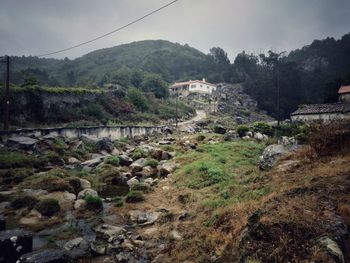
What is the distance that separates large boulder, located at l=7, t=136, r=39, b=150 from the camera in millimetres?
19297

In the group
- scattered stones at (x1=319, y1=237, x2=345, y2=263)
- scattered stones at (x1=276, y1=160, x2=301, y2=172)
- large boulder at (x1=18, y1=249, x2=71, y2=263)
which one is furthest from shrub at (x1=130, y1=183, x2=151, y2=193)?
scattered stones at (x1=319, y1=237, x2=345, y2=263)

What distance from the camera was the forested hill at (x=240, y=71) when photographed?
212ft

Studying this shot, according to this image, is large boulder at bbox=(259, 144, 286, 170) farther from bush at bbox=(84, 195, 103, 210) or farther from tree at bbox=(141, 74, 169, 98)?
tree at bbox=(141, 74, 169, 98)

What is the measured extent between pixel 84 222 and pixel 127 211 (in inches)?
67.7

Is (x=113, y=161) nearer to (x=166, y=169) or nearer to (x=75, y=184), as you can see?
(x=166, y=169)

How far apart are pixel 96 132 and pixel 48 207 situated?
58.5 feet

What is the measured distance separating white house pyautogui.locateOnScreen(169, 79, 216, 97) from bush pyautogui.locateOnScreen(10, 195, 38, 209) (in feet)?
240

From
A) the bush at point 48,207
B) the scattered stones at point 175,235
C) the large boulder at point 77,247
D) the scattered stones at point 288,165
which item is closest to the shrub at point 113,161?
the bush at point 48,207

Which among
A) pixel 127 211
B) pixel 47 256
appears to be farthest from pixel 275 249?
pixel 127 211

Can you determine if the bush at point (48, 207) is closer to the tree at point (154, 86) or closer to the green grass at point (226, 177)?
the green grass at point (226, 177)

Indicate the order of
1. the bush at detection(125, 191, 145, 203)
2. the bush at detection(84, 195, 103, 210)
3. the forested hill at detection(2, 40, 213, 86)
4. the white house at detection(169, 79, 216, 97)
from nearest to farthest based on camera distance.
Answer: the bush at detection(84, 195, 103, 210) → the bush at detection(125, 191, 145, 203) → the white house at detection(169, 79, 216, 97) → the forested hill at detection(2, 40, 213, 86)

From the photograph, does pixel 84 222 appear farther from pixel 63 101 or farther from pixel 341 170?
pixel 63 101

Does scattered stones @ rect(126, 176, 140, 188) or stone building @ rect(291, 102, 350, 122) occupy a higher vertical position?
stone building @ rect(291, 102, 350, 122)

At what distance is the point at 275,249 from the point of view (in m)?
4.77
